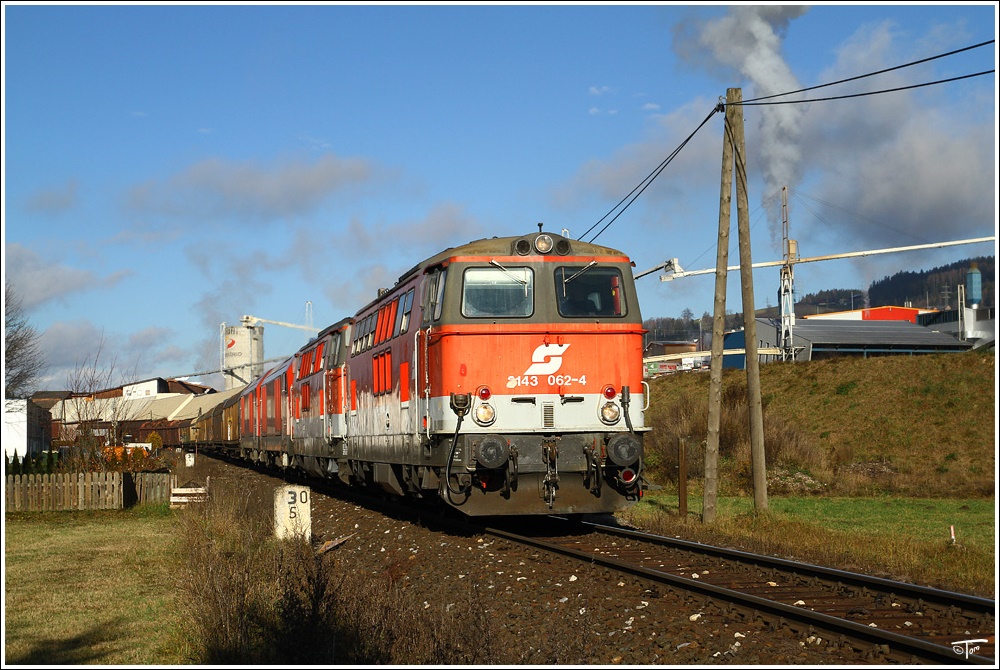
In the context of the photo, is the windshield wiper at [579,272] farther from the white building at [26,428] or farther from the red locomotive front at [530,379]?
the white building at [26,428]

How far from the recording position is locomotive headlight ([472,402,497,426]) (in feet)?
45.2

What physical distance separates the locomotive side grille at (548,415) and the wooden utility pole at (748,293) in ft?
19.0

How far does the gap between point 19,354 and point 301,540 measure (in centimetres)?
1633

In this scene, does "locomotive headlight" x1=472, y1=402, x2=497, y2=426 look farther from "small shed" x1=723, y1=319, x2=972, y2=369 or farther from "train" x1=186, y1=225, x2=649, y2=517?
"small shed" x1=723, y1=319, x2=972, y2=369

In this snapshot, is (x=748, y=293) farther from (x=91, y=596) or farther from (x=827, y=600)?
(x=91, y=596)

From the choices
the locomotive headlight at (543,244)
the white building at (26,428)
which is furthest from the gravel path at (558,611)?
the white building at (26,428)

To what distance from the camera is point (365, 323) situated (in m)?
19.9

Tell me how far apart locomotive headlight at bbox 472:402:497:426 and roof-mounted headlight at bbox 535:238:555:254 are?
8.37 ft

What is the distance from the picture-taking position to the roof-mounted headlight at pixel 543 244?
48.2 ft

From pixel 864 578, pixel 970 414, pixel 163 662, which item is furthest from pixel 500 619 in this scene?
pixel 970 414

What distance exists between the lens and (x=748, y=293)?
61.8 feet

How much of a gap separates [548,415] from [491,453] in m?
1.05

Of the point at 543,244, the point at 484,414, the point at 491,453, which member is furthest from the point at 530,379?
the point at 543,244

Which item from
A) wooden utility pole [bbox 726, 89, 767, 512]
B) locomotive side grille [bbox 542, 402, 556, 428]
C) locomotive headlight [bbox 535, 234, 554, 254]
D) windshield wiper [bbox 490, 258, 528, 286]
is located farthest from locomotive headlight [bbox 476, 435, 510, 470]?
wooden utility pole [bbox 726, 89, 767, 512]
